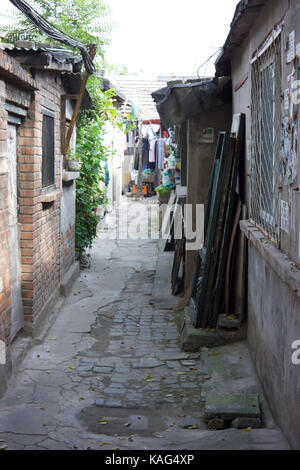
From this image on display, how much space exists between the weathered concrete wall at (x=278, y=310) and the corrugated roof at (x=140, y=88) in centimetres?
2156

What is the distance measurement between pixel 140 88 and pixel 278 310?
2523 cm

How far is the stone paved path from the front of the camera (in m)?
4.30

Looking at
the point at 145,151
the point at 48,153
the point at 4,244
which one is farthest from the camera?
the point at 145,151

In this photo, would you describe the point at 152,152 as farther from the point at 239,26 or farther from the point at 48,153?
the point at 239,26

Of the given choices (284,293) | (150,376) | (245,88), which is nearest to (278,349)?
(284,293)

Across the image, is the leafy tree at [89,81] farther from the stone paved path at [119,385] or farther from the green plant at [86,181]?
the stone paved path at [119,385]

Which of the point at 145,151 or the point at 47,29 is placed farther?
the point at 145,151

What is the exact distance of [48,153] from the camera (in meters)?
7.66

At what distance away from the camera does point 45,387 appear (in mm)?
5566

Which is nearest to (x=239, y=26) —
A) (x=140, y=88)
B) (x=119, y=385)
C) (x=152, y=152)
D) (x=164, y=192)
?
(x=119, y=385)

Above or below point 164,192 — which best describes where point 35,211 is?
above

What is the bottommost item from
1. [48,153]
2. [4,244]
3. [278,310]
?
[278,310]

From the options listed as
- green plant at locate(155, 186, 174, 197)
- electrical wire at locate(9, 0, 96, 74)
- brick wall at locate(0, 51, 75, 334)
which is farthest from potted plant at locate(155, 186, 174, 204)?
electrical wire at locate(9, 0, 96, 74)

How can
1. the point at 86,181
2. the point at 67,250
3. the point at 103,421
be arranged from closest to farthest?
1. the point at 103,421
2. the point at 67,250
3. the point at 86,181
